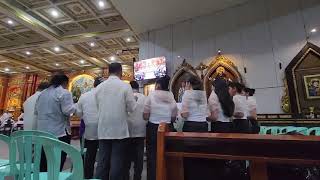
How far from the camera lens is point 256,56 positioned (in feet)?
16.6

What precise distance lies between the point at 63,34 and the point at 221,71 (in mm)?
5930

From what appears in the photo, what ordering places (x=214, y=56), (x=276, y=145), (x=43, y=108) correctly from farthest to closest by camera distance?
(x=214, y=56) → (x=43, y=108) → (x=276, y=145)

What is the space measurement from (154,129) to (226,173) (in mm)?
1235

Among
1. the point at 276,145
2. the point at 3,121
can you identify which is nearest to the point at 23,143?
the point at 276,145

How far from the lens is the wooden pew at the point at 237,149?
2.77ft

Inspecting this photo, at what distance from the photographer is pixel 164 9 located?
17.9ft

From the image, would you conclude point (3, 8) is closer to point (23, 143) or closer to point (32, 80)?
point (23, 143)

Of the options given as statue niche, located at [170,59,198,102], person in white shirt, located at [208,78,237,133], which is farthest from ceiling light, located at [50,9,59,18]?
person in white shirt, located at [208,78,237,133]

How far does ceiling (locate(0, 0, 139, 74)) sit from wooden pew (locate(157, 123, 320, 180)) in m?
6.00

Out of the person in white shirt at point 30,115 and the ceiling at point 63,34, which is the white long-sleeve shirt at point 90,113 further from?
the ceiling at point 63,34

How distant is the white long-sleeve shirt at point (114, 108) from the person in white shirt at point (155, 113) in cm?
39

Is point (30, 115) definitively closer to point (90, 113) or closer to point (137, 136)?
point (90, 113)

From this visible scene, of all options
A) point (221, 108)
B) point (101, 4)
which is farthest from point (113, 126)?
point (101, 4)

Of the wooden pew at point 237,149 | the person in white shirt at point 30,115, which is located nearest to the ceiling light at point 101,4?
the person in white shirt at point 30,115
